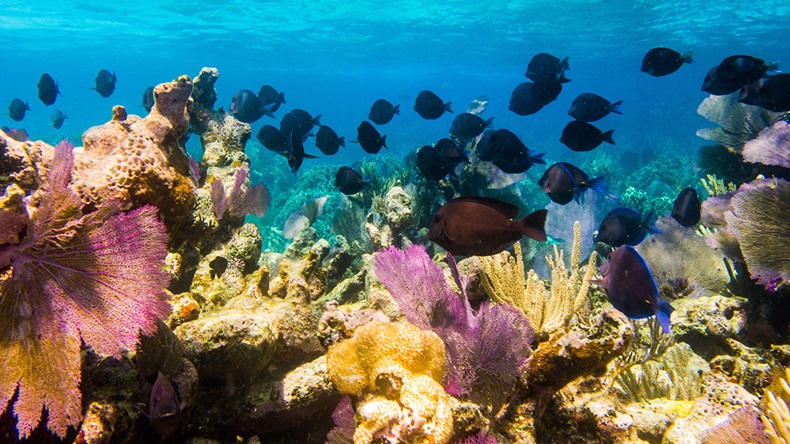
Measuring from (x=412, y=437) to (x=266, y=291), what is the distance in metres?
2.54

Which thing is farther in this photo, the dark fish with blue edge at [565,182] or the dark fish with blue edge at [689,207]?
the dark fish with blue edge at [689,207]

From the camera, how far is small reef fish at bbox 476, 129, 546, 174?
465 cm

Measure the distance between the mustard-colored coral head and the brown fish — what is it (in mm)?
566

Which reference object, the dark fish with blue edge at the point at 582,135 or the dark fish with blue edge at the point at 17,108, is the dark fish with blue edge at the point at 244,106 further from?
the dark fish with blue edge at the point at 17,108

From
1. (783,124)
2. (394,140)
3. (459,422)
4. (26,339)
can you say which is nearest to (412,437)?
(459,422)

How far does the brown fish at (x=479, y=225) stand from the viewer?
2.14 metres

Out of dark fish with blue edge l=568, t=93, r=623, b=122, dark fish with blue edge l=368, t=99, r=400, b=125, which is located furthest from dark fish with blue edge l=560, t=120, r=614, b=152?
dark fish with blue edge l=368, t=99, r=400, b=125

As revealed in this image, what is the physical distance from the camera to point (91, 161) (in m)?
2.40

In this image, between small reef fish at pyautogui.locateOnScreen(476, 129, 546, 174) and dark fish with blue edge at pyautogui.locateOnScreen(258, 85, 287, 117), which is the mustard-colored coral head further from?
dark fish with blue edge at pyautogui.locateOnScreen(258, 85, 287, 117)

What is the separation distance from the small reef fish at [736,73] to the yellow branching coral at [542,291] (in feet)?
10.7

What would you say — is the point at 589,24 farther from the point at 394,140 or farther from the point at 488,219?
Answer: the point at 488,219

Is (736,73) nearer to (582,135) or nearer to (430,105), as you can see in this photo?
(582,135)

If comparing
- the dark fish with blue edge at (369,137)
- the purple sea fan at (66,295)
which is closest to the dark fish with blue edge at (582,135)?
the dark fish with blue edge at (369,137)

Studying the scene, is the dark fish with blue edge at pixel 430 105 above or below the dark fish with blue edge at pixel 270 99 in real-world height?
above
